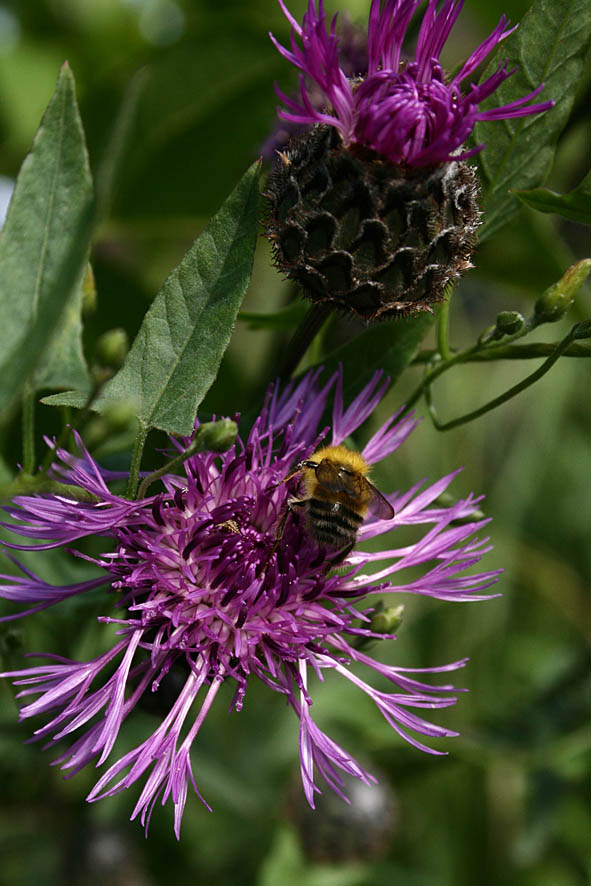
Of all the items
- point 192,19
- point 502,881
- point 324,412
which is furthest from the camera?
point 192,19

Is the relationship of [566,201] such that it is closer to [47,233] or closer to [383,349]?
[383,349]

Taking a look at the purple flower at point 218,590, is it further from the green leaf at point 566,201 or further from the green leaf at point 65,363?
the green leaf at point 566,201

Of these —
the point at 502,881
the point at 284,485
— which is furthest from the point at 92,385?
the point at 502,881

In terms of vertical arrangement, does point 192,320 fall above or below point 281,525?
above

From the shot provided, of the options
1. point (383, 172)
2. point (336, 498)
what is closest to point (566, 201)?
point (383, 172)

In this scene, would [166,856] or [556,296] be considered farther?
[166,856]

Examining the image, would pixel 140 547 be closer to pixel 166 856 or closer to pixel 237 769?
pixel 237 769
